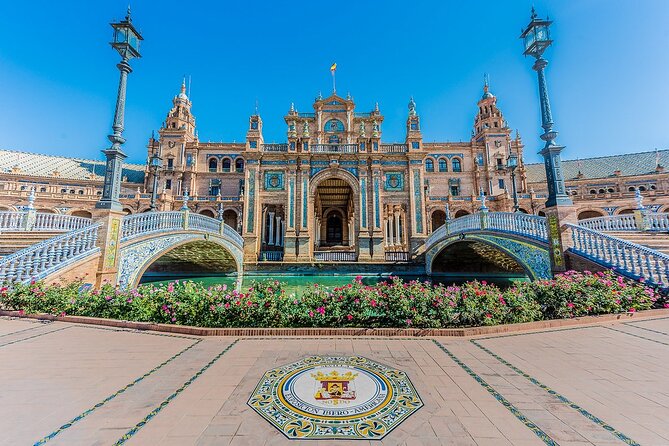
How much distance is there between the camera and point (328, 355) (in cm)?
414

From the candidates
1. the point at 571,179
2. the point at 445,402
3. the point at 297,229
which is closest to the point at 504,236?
the point at 445,402

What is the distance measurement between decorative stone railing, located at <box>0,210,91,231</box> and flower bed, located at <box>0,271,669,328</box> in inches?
A: 252

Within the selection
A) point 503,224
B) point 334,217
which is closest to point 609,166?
point 334,217

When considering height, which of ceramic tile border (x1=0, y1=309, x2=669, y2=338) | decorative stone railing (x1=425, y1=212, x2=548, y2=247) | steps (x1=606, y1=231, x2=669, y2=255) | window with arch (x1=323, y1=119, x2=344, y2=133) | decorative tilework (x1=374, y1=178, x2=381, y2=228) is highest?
window with arch (x1=323, y1=119, x2=344, y2=133)

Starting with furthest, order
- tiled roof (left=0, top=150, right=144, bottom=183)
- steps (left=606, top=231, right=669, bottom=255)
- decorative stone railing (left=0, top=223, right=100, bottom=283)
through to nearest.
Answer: tiled roof (left=0, top=150, right=144, bottom=183), steps (left=606, top=231, right=669, bottom=255), decorative stone railing (left=0, top=223, right=100, bottom=283)

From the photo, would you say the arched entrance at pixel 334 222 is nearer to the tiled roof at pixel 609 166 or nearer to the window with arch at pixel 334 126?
the window with arch at pixel 334 126

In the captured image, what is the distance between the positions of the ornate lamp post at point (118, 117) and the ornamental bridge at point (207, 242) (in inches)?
34.9

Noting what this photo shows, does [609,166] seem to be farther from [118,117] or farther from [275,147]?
[118,117]

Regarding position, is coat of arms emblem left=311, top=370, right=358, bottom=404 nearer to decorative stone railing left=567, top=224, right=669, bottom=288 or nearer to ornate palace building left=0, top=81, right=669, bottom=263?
decorative stone railing left=567, top=224, right=669, bottom=288

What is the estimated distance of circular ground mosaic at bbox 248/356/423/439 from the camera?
245 centimetres

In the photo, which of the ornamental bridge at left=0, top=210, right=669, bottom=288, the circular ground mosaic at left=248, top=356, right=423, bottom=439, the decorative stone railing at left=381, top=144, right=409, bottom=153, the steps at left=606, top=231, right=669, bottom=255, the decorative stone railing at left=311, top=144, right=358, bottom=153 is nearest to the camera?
the circular ground mosaic at left=248, top=356, right=423, bottom=439

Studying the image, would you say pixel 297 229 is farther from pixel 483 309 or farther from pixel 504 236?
pixel 483 309

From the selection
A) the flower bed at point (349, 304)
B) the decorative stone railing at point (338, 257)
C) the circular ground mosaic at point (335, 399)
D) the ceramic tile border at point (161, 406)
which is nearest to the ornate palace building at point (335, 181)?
the decorative stone railing at point (338, 257)

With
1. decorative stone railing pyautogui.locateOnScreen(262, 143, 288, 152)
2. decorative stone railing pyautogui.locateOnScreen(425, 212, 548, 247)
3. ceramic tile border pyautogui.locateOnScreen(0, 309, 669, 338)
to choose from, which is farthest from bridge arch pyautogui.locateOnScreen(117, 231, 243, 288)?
decorative stone railing pyautogui.locateOnScreen(425, 212, 548, 247)
